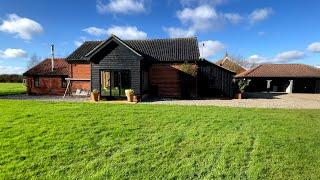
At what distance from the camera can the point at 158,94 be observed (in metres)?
26.8

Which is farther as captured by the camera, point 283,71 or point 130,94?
point 283,71

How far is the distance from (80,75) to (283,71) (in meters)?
27.4

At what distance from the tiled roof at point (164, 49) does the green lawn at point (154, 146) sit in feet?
44.3

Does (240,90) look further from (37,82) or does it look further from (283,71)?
(37,82)

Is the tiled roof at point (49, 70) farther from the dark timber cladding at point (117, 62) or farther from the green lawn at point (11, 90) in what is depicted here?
the dark timber cladding at point (117, 62)

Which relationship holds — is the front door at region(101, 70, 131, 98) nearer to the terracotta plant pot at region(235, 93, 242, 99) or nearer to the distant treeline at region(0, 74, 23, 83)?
the terracotta plant pot at region(235, 93, 242, 99)

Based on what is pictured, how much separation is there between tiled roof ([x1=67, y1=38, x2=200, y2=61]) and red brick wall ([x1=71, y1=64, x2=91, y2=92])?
2.61 feet

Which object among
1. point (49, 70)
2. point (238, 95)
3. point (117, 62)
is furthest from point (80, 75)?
point (238, 95)

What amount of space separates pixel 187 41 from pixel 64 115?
1757 cm

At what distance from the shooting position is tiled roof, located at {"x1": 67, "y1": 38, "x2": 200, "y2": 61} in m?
26.6

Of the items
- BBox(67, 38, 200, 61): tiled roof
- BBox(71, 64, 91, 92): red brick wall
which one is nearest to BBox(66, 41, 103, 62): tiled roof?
BBox(67, 38, 200, 61): tiled roof

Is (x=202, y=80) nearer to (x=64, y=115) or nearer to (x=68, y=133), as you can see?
(x=64, y=115)

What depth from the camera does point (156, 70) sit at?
1057 inches

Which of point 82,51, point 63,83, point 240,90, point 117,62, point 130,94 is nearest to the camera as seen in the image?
point 130,94
